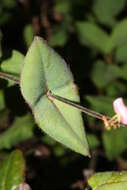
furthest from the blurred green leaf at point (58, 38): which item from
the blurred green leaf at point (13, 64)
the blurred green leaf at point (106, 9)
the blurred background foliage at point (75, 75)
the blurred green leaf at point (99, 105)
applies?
the blurred green leaf at point (13, 64)

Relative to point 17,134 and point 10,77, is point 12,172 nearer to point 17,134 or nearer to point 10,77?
point 10,77

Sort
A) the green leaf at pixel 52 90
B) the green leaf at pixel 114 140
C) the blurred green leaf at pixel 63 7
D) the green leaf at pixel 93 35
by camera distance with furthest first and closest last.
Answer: the blurred green leaf at pixel 63 7
the green leaf at pixel 93 35
the green leaf at pixel 114 140
the green leaf at pixel 52 90

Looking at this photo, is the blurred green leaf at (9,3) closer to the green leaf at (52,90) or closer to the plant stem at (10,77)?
the plant stem at (10,77)

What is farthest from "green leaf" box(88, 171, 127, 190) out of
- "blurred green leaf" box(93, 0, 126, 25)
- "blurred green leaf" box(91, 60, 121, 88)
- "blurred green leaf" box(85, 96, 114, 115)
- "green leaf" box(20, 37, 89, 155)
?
"blurred green leaf" box(93, 0, 126, 25)

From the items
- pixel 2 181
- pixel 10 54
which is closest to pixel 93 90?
pixel 10 54

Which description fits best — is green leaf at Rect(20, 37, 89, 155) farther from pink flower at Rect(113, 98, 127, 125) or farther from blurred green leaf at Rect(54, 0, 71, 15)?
blurred green leaf at Rect(54, 0, 71, 15)
